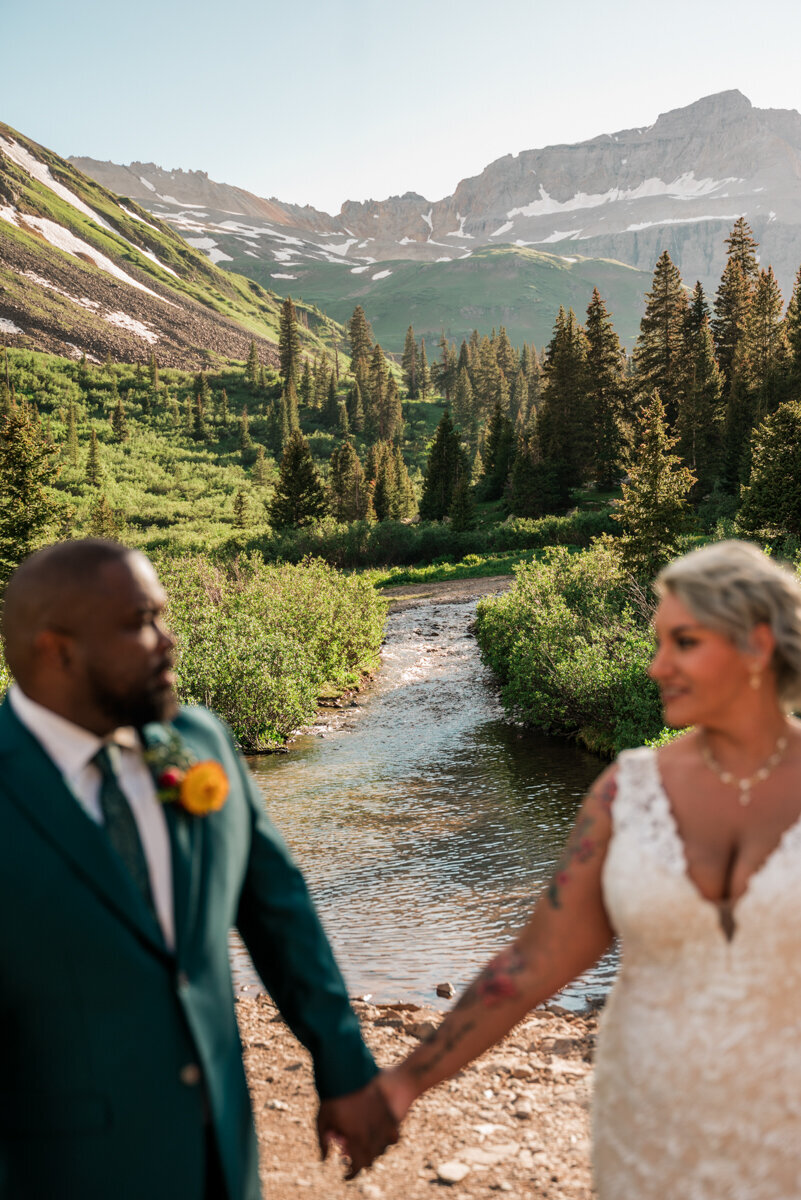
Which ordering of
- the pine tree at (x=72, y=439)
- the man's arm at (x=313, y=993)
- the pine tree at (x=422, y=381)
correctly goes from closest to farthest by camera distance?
the man's arm at (x=313, y=993) < the pine tree at (x=72, y=439) < the pine tree at (x=422, y=381)

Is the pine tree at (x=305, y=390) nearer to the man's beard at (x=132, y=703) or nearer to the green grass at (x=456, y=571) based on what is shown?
the green grass at (x=456, y=571)

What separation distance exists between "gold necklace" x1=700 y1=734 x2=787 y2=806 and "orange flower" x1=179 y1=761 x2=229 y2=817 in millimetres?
1224

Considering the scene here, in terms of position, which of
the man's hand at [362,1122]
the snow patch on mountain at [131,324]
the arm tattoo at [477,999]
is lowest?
the man's hand at [362,1122]

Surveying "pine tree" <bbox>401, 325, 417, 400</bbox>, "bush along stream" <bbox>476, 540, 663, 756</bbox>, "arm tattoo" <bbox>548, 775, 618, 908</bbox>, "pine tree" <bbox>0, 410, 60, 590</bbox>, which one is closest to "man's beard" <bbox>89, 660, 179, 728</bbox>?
"arm tattoo" <bbox>548, 775, 618, 908</bbox>

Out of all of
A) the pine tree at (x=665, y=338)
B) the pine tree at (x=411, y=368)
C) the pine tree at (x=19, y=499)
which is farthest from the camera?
the pine tree at (x=411, y=368)

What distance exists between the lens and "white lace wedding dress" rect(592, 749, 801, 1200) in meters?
2.04

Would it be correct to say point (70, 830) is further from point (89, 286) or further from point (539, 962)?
point (89, 286)

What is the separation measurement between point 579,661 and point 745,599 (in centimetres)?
1477

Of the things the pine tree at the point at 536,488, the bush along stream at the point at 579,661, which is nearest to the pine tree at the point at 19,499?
the bush along stream at the point at 579,661

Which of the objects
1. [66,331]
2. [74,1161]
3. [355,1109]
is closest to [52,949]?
[74,1161]

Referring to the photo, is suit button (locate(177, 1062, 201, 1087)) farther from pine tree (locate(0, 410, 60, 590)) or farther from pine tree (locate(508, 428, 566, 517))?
pine tree (locate(508, 428, 566, 517))

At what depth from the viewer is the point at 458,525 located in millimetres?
62344

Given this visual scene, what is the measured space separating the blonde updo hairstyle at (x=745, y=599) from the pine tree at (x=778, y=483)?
31369mm

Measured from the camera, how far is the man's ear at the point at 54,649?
1995 millimetres
